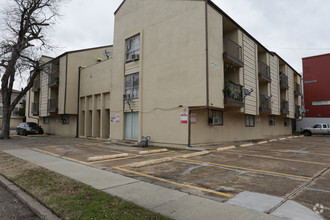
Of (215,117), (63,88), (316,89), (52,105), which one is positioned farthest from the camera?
(316,89)

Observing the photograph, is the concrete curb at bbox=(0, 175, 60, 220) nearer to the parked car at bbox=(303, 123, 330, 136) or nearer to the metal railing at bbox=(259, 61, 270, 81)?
the metal railing at bbox=(259, 61, 270, 81)

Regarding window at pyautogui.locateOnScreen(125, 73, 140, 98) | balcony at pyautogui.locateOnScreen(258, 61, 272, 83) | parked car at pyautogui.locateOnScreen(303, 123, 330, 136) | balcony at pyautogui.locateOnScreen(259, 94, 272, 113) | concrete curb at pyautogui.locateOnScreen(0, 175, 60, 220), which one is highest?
balcony at pyautogui.locateOnScreen(258, 61, 272, 83)

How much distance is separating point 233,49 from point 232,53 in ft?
1.63

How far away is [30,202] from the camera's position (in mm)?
4555

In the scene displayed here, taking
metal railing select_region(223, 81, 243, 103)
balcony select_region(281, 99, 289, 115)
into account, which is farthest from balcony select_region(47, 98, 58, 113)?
balcony select_region(281, 99, 289, 115)

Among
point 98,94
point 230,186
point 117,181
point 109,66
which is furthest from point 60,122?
point 230,186

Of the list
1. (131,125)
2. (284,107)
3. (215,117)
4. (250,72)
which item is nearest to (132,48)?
(131,125)

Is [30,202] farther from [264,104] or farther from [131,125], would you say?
[264,104]

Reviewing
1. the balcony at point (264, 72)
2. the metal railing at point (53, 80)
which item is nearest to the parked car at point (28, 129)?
the metal railing at point (53, 80)

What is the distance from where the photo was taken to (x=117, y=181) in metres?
5.86

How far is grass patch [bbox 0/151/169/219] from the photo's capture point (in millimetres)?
3689

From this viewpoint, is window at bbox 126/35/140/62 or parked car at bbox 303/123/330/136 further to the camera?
parked car at bbox 303/123/330/136

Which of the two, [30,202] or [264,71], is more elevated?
[264,71]

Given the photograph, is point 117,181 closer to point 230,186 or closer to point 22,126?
point 230,186
